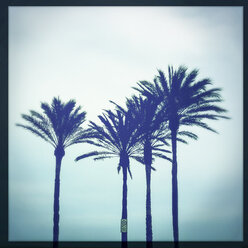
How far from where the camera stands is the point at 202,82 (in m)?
26.0

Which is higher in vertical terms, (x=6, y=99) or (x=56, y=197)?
(x=6, y=99)

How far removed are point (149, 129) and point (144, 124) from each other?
0.34m

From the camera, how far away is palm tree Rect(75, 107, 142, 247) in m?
26.4

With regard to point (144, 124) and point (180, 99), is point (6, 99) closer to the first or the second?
point (144, 124)

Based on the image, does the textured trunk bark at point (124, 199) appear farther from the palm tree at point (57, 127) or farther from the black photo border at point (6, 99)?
the palm tree at point (57, 127)

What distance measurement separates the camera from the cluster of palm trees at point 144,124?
26.2 m

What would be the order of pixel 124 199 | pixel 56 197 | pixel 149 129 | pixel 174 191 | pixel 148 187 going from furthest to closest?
pixel 149 129, pixel 148 187, pixel 124 199, pixel 174 191, pixel 56 197

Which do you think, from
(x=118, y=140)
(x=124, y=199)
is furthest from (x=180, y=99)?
(x=124, y=199)

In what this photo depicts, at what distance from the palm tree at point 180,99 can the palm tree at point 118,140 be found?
1583 mm

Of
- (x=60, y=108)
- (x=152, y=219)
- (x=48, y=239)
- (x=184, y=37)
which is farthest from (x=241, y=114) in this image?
(x=48, y=239)

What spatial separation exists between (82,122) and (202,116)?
522 cm

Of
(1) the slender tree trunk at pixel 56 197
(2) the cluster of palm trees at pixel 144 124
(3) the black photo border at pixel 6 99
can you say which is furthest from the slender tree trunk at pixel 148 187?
(1) the slender tree trunk at pixel 56 197

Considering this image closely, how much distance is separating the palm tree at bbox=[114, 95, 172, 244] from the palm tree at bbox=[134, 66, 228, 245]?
367mm

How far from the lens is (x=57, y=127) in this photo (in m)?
27.0
